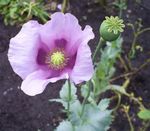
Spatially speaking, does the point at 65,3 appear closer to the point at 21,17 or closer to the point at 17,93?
the point at 21,17

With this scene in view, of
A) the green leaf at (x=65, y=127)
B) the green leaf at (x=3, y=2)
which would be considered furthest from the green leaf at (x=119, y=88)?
the green leaf at (x=3, y=2)

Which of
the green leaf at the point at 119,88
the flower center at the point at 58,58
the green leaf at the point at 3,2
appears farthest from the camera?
the green leaf at the point at 3,2

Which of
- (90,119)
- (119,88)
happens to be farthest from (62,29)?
(119,88)

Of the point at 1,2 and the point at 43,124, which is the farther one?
the point at 1,2

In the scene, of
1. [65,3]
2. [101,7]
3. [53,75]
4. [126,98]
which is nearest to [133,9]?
[101,7]

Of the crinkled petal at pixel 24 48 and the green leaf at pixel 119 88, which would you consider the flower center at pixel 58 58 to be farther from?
the green leaf at pixel 119 88

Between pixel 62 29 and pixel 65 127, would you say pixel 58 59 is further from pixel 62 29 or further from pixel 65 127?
pixel 65 127
